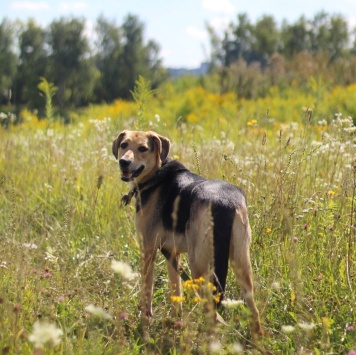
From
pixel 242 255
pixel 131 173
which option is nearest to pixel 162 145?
pixel 131 173

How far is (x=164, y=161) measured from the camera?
171 inches

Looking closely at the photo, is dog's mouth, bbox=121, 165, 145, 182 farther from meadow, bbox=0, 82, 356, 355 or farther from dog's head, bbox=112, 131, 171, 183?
meadow, bbox=0, 82, 356, 355

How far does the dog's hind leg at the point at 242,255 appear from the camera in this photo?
10.7 ft

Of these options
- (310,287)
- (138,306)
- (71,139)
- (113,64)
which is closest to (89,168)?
(71,139)

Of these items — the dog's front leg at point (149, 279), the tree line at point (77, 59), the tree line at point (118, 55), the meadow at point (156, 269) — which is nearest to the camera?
the meadow at point (156, 269)

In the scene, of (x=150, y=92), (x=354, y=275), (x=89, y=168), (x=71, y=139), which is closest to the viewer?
(x=354, y=275)

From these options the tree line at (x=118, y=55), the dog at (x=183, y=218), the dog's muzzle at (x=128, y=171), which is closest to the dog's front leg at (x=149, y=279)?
the dog at (x=183, y=218)

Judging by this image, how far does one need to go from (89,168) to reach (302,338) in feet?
12.0

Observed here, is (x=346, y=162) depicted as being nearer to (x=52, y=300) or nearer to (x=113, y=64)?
(x=52, y=300)

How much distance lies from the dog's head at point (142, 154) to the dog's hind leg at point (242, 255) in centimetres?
112

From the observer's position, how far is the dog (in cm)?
323

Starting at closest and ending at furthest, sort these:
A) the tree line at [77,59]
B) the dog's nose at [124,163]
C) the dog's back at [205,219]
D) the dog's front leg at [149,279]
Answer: the dog's back at [205,219], the dog's front leg at [149,279], the dog's nose at [124,163], the tree line at [77,59]

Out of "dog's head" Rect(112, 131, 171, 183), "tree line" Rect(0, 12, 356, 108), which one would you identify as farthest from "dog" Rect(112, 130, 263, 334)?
"tree line" Rect(0, 12, 356, 108)

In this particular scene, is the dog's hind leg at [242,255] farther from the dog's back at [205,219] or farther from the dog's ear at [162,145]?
Answer: the dog's ear at [162,145]
